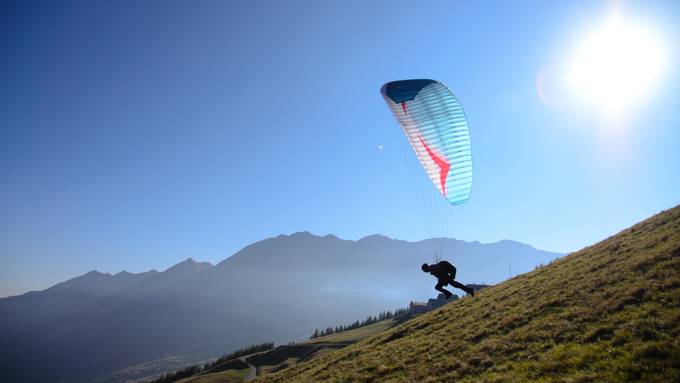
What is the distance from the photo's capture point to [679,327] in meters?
8.76

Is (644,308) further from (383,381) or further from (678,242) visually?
(383,381)

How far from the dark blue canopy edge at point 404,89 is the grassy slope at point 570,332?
12.9 meters

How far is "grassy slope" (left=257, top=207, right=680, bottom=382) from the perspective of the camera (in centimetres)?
856

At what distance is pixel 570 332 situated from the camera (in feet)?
36.5

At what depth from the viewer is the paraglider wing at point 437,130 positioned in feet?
68.1

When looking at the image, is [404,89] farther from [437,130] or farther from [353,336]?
[353,336]

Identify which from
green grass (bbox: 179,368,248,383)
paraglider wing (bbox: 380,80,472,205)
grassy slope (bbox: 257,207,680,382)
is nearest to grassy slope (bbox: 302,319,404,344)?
green grass (bbox: 179,368,248,383)

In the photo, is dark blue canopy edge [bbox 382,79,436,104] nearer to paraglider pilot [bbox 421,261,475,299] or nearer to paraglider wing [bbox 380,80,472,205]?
paraglider wing [bbox 380,80,472,205]

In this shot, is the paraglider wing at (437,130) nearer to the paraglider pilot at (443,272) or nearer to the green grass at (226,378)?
the paraglider pilot at (443,272)

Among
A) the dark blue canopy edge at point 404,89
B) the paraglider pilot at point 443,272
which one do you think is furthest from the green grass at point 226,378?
the dark blue canopy edge at point 404,89

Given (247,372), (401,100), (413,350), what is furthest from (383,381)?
(247,372)

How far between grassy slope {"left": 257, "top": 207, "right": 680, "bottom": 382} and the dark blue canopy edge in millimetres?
12917

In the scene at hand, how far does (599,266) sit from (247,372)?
44.7m

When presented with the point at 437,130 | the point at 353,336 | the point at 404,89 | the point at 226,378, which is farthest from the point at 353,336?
the point at 404,89
